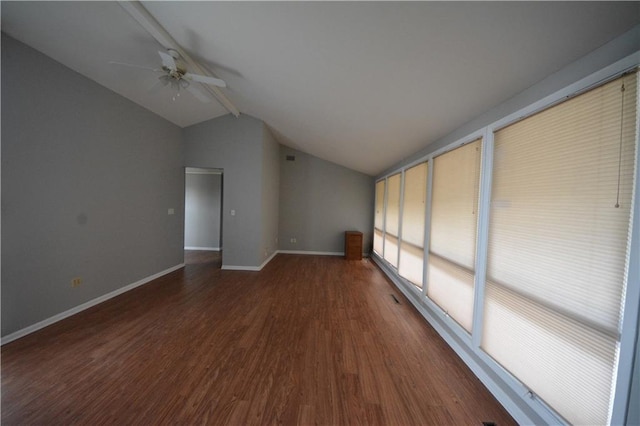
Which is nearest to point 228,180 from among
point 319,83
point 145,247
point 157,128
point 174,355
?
point 157,128

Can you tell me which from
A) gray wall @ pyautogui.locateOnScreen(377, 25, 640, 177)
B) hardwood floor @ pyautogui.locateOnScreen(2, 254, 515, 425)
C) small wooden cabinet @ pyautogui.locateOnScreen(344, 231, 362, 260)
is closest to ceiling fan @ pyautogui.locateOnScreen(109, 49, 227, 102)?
gray wall @ pyautogui.locateOnScreen(377, 25, 640, 177)

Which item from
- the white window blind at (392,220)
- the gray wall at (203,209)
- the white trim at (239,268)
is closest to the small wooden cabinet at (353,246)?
the white window blind at (392,220)

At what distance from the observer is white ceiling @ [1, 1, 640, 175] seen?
116 cm

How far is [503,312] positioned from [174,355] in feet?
9.50

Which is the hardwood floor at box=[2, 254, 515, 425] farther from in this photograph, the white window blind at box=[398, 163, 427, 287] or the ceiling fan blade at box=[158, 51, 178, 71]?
the ceiling fan blade at box=[158, 51, 178, 71]

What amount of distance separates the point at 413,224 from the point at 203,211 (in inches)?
225

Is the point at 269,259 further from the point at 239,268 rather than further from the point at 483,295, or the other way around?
the point at 483,295

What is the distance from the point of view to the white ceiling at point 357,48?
3.80 ft

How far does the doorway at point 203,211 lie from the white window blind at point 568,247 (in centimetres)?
621

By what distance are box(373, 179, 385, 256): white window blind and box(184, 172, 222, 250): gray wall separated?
14.9 feet

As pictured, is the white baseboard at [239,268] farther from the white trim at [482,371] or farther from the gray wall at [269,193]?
the white trim at [482,371]

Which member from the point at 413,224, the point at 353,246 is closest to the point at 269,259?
the point at 353,246

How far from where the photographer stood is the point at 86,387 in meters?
1.62

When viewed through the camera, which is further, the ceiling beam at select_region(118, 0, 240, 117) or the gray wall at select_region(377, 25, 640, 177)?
the ceiling beam at select_region(118, 0, 240, 117)
